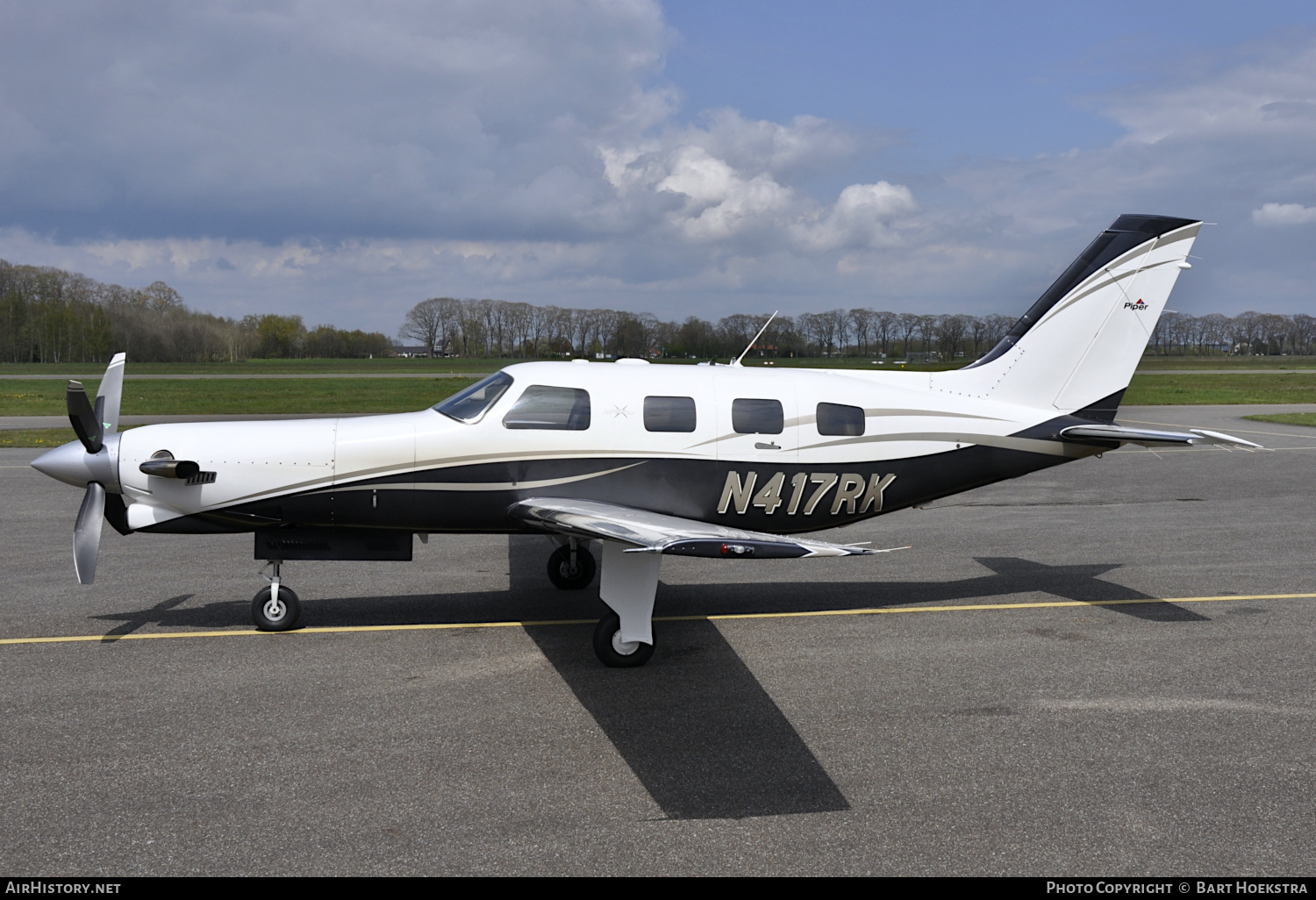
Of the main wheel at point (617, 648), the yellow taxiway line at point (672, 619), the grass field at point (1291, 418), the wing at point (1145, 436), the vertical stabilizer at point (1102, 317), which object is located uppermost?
the vertical stabilizer at point (1102, 317)

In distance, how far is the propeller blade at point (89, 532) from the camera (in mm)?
7305

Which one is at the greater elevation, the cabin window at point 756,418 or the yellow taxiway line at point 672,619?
the cabin window at point 756,418

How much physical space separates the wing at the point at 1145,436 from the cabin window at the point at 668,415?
4.11 meters

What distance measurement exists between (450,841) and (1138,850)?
3.55m

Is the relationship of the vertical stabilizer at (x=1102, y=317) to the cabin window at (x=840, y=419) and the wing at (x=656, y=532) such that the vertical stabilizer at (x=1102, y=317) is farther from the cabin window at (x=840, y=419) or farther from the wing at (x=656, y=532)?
the wing at (x=656, y=532)

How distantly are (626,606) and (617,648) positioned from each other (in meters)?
0.38

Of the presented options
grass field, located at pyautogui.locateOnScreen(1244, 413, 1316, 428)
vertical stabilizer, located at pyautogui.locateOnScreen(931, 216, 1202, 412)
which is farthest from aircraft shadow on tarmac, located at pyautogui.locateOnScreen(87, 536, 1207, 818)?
grass field, located at pyautogui.locateOnScreen(1244, 413, 1316, 428)

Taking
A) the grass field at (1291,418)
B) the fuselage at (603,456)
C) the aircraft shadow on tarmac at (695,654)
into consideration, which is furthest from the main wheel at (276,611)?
the grass field at (1291,418)

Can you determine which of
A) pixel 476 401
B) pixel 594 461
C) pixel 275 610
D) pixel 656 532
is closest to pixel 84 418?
pixel 275 610

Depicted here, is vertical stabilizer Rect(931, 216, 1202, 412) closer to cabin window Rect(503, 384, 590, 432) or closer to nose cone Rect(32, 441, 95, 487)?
cabin window Rect(503, 384, 590, 432)

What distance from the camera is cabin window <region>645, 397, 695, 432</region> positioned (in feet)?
26.9

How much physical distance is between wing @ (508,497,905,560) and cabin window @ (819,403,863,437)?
1798 mm

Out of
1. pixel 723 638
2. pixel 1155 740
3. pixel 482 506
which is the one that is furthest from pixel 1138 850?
pixel 482 506

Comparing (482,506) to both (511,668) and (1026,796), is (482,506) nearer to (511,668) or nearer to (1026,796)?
(511,668)
